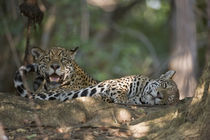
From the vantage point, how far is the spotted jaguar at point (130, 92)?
9.80m

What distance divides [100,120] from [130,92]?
8.63ft

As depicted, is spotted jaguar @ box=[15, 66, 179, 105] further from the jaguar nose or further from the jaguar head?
the jaguar nose

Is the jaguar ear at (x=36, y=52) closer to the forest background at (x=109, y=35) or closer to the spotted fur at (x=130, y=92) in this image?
the forest background at (x=109, y=35)

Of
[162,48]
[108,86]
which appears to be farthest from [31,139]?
[162,48]

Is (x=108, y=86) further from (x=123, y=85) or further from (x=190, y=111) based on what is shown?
(x=190, y=111)

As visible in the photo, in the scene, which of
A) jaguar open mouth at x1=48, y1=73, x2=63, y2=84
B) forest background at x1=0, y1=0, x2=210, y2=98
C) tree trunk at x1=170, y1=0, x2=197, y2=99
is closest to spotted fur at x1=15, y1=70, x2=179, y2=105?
jaguar open mouth at x1=48, y1=73, x2=63, y2=84

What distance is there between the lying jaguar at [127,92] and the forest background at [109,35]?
3.15 feet

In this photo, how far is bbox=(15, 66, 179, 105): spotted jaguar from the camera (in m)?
9.80

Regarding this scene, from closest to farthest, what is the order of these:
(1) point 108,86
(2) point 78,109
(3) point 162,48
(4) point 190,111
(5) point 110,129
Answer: (4) point 190,111 → (5) point 110,129 → (2) point 78,109 → (1) point 108,86 → (3) point 162,48

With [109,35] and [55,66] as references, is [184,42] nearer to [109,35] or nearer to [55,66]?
[55,66]

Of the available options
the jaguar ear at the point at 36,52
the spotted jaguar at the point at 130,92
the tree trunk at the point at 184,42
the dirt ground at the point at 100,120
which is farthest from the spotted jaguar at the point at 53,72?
the tree trunk at the point at 184,42

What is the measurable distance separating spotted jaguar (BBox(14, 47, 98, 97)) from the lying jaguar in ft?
→ 0.15

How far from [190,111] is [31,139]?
2.30m

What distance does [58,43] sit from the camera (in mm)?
19594
